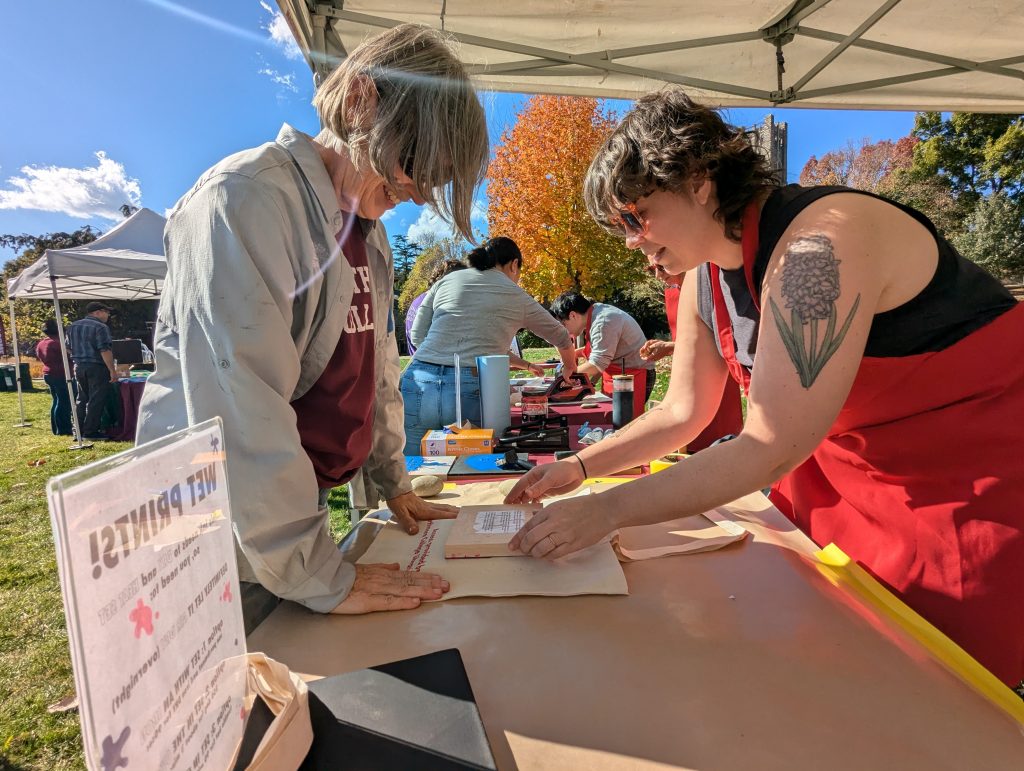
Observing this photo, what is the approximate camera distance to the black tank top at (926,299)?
956mm

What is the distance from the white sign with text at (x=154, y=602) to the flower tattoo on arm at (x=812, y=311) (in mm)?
794

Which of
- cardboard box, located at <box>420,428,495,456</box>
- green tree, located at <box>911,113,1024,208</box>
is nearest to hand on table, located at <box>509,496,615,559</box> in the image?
cardboard box, located at <box>420,428,495,456</box>

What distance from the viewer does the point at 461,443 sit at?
203 cm

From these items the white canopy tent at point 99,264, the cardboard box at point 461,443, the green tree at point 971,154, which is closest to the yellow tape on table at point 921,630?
the cardboard box at point 461,443

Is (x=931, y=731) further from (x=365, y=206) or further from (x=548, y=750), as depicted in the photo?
(x=365, y=206)

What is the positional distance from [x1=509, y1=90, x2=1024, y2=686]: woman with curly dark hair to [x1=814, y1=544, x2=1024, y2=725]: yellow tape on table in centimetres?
12

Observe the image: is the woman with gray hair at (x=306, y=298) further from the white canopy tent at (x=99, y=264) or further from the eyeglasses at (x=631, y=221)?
the white canopy tent at (x=99, y=264)

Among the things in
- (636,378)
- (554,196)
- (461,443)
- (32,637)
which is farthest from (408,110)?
(554,196)

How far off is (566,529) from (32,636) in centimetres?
314

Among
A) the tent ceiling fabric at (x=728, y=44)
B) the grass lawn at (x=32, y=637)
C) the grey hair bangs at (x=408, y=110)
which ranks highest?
the tent ceiling fabric at (x=728, y=44)

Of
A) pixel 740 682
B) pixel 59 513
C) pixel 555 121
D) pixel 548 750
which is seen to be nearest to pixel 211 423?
pixel 59 513

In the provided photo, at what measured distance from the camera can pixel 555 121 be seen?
14.6m

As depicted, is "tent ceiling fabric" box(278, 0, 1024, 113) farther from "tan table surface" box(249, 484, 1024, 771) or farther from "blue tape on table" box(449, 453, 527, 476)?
"tan table surface" box(249, 484, 1024, 771)

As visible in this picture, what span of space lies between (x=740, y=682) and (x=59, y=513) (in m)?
0.68
